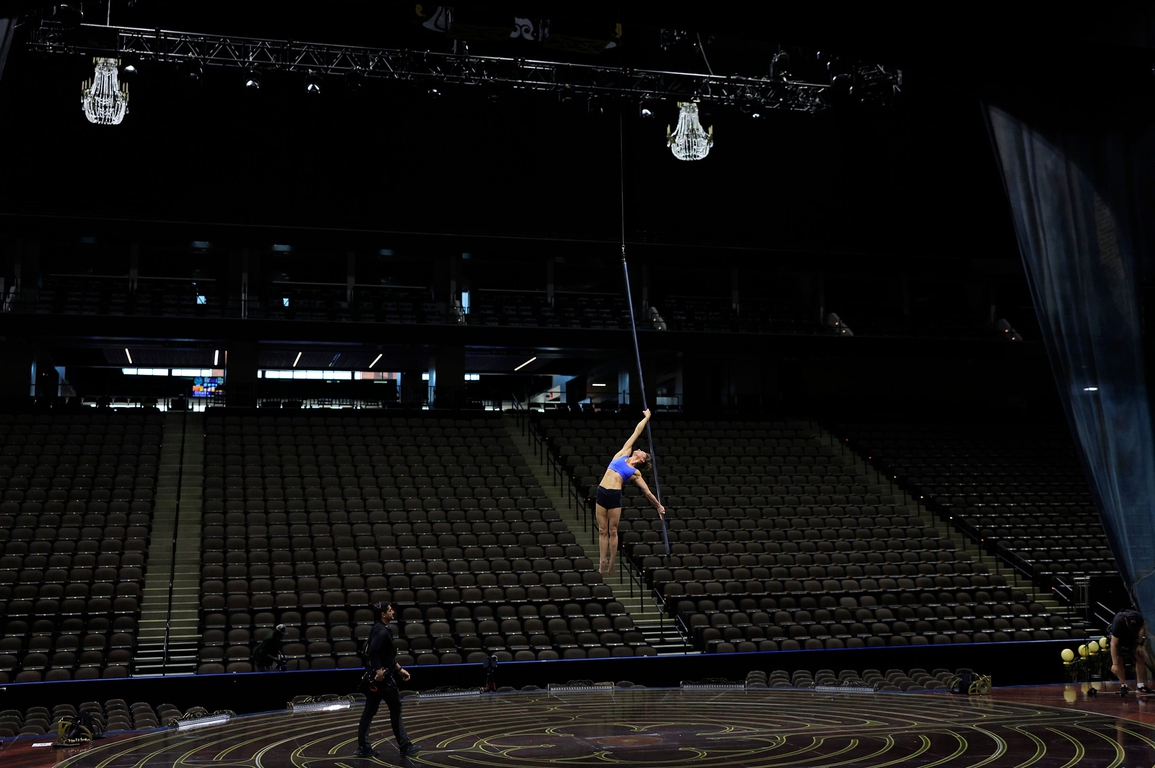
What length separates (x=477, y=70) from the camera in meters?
20.5

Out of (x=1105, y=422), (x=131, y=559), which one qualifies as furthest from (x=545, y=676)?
(x=1105, y=422)

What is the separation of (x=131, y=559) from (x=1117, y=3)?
1634 centimetres

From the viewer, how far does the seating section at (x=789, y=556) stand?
699 inches

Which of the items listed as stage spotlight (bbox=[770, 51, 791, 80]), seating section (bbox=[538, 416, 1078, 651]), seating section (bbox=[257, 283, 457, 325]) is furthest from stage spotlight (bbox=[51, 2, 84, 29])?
seating section (bbox=[538, 416, 1078, 651])

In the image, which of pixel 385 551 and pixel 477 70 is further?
pixel 477 70

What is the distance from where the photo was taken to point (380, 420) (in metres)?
24.7

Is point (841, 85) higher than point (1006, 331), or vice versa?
point (841, 85)

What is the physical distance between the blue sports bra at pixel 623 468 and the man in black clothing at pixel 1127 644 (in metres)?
7.25

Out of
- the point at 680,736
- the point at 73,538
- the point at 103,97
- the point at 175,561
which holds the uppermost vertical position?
the point at 103,97

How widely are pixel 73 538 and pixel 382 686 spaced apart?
10.2 metres

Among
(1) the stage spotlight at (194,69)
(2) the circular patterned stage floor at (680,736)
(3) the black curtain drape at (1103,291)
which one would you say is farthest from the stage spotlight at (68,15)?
(3) the black curtain drape at (1103,291)

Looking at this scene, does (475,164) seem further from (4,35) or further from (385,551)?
(4,35)

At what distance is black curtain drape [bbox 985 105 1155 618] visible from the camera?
891cm

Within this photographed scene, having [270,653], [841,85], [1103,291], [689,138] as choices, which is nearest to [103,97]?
[270,653]
